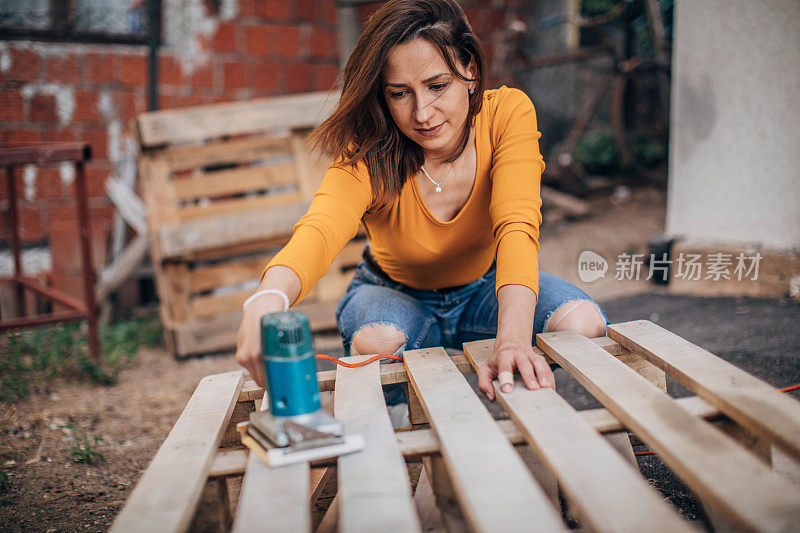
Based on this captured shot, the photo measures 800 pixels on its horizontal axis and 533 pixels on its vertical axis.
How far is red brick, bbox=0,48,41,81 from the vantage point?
Answer: 4.49 metres

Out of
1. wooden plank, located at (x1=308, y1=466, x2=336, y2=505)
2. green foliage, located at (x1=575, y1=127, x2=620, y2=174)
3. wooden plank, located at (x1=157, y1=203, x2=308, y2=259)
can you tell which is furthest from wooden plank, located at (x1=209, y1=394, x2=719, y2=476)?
green foliage, located at (x1=575, y1=127, x2=620, y2=174)

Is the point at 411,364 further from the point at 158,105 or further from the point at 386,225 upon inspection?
the point at 158,105

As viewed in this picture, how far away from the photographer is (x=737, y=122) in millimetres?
3271

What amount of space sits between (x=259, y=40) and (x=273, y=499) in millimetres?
4764

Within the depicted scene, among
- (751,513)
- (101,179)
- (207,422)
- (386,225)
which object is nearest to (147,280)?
(101,179)

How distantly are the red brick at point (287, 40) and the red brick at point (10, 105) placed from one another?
201 centimetres

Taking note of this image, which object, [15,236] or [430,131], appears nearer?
[430,131]

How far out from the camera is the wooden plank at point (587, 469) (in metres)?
0.98

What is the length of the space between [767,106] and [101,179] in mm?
4571

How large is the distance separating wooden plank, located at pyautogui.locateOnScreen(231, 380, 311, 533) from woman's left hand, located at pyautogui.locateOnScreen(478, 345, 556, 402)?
20.3 inches

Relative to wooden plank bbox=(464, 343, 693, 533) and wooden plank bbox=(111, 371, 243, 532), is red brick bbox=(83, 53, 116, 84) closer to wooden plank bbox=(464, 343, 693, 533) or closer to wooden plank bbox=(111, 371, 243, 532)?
wooden plank bbox=(111, 371, 243, 532)

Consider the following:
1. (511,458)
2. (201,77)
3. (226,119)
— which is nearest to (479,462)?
(511,458)

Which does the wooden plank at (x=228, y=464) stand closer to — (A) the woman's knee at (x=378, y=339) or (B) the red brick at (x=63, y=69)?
(A) the woman's knee at (x=378, y=339)

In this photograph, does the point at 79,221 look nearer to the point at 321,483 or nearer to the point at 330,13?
the point at 321,483
